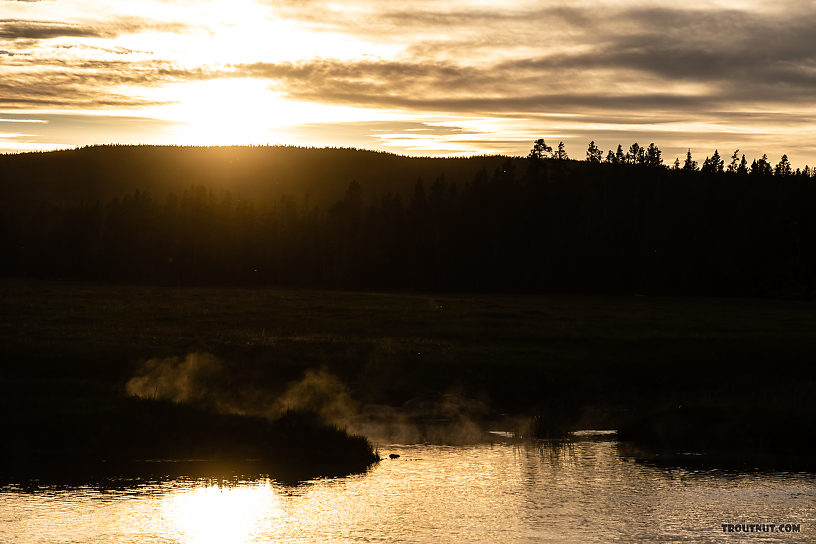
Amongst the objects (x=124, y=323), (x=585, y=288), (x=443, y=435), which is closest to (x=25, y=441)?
(x=443, y=435)

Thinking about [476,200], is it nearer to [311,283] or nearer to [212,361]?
[311,283]

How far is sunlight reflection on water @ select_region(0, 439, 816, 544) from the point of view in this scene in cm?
1802

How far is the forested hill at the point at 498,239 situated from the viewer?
11062cm

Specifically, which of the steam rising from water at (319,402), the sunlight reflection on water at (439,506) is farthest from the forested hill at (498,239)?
the sunlight reflection on water at (439,506)

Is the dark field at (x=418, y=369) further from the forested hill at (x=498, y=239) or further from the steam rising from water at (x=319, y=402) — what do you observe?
the forested hill at (x=498, y=239)

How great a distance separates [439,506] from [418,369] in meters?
17.7

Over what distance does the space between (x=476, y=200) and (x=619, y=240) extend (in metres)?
22.4

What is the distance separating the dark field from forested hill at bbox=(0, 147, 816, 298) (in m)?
54.7

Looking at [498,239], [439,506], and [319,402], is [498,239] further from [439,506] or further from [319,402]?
[439,506]

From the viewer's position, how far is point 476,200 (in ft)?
420

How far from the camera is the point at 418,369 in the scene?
1486 inches

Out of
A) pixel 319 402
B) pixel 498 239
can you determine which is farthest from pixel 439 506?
pixel 498 239

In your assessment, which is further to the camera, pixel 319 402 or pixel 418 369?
pixel 418 369

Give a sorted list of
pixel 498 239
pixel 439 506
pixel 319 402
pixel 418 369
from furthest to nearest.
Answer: pixel 498 239, pixel 418 369, pixel 319 402, pixel 439 506
